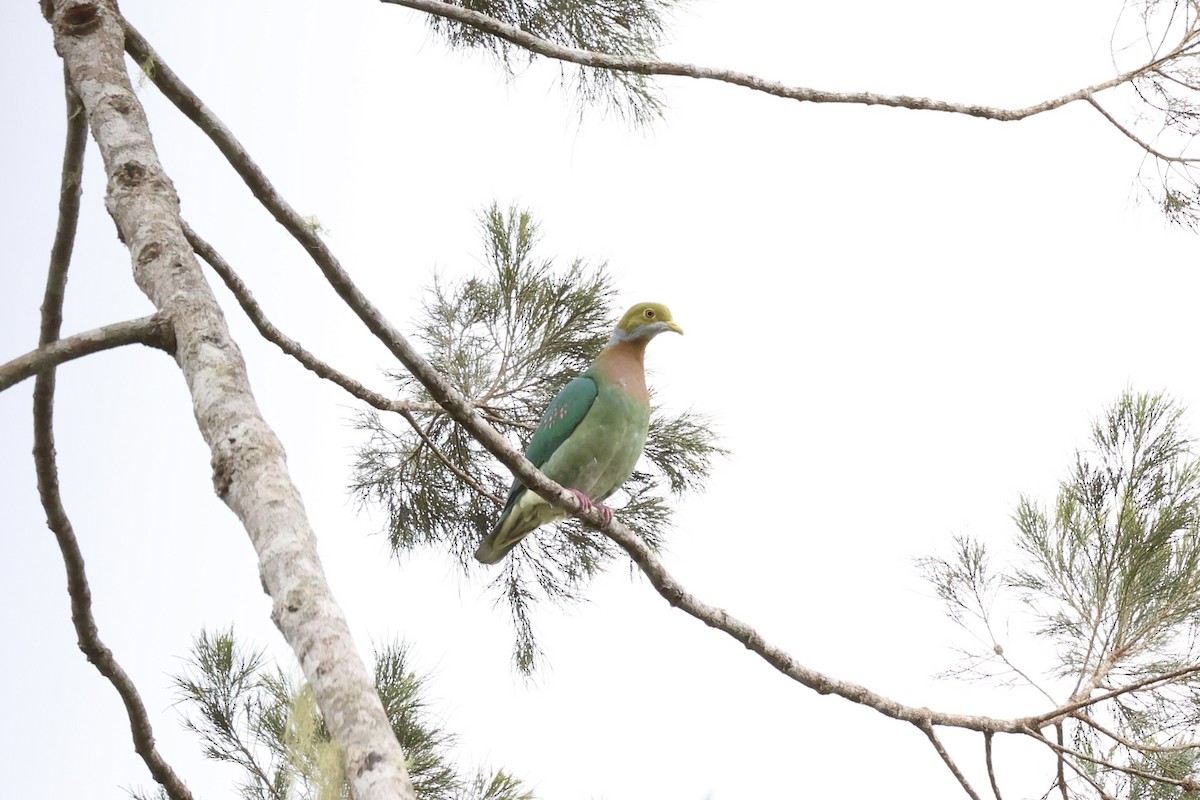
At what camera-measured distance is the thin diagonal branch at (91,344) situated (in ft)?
4.63

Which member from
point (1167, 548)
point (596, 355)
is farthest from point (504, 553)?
point (1167, 548)

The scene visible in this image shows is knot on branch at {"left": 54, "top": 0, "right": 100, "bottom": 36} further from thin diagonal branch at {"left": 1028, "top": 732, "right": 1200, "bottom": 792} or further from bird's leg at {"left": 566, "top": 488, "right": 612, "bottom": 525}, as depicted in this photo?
thin diagonal branch at {"left": 1028, "top": 732, "right": 1200, "bottom": 792}

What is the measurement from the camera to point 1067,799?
221 cm

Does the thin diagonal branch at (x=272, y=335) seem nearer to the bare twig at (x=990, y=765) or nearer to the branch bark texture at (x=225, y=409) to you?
the branch bark texture at (x=225, y=409)

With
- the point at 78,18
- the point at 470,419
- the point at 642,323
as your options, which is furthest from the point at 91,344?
the point at 642,323

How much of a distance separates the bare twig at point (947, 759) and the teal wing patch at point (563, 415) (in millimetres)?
1189

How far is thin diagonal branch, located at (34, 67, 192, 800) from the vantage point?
1.79m

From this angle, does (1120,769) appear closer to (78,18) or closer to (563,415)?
(563,415)

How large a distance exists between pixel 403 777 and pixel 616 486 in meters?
2.22

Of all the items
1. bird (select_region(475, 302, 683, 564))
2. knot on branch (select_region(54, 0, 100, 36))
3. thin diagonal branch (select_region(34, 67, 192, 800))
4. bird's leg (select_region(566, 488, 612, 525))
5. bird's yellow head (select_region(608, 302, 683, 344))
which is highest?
bird's yellow head (select_region(608, 302, 683, 344))

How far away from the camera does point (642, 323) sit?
3184 mm

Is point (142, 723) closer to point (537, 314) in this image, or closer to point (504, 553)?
point (504, 553)

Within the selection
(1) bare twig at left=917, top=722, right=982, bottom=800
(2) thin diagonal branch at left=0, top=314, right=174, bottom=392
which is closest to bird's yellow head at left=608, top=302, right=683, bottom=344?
(1) bare twig at left=917, top=722, right=982, bottom=800

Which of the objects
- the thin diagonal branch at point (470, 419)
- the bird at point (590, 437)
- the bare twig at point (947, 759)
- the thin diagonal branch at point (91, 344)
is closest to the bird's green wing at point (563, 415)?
the bird at point (590, 437)
